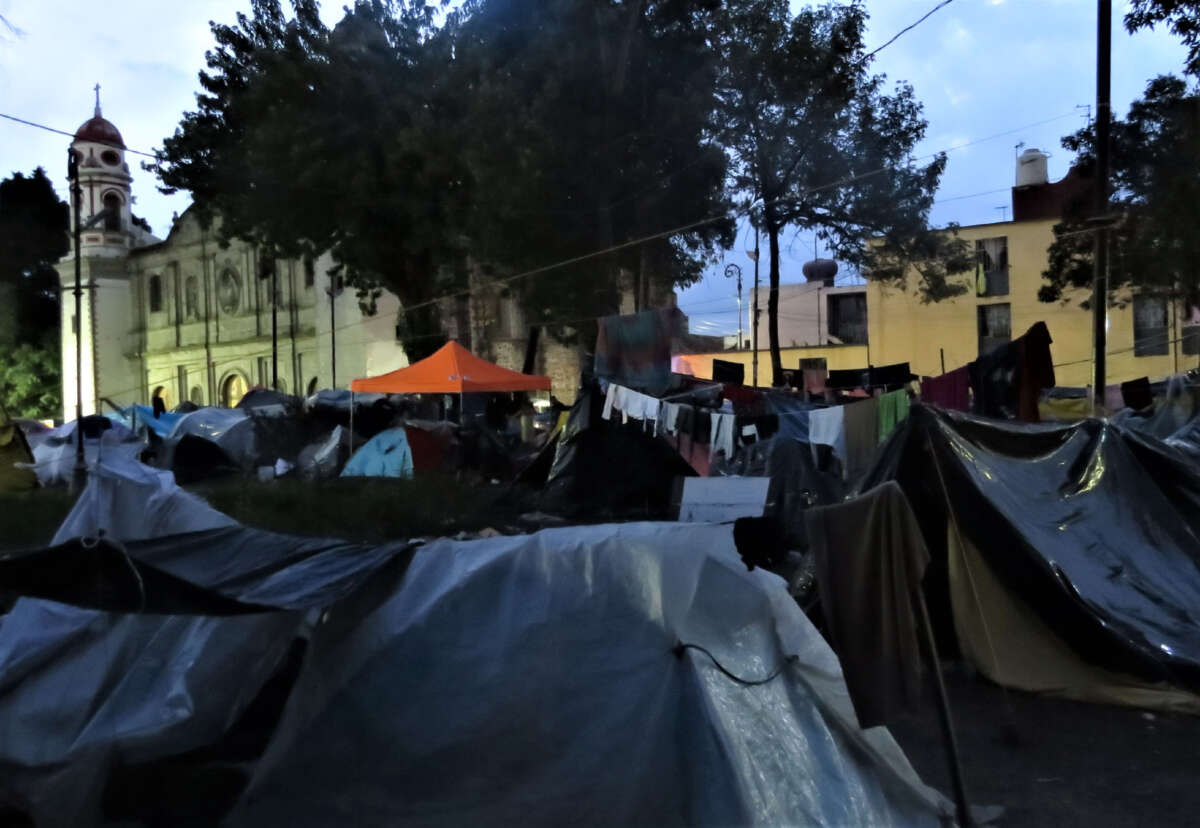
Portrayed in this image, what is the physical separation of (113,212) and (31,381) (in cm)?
994

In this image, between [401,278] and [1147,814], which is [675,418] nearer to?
[1147,814]

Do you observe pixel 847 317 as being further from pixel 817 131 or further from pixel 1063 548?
pixel 1063 548

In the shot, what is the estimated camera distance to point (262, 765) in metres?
4.57

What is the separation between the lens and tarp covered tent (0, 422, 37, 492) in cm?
1731

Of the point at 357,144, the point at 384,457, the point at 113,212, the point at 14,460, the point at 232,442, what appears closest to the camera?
the point at 384,457

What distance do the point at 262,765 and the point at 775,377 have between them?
1785 centimetres

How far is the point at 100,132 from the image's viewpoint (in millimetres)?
50781

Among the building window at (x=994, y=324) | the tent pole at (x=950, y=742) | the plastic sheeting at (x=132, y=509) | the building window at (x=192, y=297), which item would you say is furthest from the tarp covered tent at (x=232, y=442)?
the building window at (x=192, y=297)

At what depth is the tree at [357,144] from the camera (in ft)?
70.7

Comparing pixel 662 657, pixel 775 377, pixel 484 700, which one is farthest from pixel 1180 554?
pixel 775 377

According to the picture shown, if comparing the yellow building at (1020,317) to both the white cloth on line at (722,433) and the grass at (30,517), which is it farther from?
the grass at (30,517)

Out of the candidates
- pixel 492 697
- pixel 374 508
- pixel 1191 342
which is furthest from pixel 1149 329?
pixel 492 697

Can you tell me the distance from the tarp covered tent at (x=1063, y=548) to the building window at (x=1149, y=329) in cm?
2958

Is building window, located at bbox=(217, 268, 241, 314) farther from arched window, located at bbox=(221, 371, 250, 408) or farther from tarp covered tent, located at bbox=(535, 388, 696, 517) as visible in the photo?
tarp covered tent, located at bbox=(535, 388, 696, 517)
